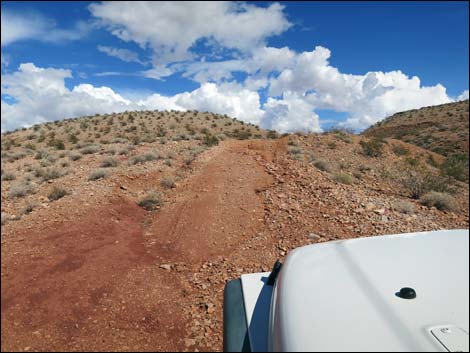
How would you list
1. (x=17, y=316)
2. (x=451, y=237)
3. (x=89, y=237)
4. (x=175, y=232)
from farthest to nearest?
(x=175, y=232) → (x=89, y=237) → (x=17, y=316) → (x=451, y=237)

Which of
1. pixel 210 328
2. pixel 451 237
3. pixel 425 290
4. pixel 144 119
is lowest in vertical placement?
pixel 210 328

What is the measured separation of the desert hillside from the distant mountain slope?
52.5 feet

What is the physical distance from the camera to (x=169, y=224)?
22.0 feet

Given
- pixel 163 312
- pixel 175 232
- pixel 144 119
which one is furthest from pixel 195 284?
pixel 144 119

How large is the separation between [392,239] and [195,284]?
3.36 metres

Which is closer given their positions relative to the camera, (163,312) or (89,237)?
(163,312)

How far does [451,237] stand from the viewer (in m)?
2.04

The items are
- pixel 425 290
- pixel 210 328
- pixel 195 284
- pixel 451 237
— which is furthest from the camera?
pixel 195 284

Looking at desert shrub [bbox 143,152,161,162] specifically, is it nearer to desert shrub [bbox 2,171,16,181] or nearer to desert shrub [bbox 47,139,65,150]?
desert shrub [bbox 2,171,16,181]

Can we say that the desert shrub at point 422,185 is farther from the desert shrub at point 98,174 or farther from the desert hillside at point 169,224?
the desert shrub at point 98,174

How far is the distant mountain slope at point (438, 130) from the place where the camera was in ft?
89.4

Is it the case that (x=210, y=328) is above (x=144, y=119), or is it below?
below

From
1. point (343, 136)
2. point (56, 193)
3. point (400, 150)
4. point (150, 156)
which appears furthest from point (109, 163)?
point (400, 150)

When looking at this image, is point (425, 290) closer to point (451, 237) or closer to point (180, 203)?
point (451, 237)
